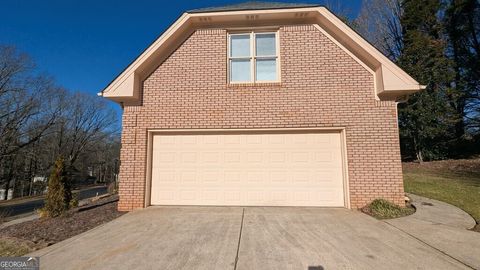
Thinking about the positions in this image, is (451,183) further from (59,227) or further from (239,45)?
(59,227)

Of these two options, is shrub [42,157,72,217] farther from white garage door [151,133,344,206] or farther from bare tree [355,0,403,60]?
bare tree [355,0,403,60]

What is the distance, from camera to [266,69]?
8.17 metres

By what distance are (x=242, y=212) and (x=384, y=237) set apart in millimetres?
3305

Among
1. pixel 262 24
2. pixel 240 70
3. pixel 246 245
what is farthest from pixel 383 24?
pixel 246 245

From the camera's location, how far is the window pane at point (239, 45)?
8328mm

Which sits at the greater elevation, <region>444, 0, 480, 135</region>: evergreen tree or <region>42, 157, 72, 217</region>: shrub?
<region>444, 0, 480, 135</region>: evergreen tree

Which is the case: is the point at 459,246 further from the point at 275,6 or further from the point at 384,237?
the point at 275,6

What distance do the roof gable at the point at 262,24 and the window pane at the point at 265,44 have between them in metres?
0.39

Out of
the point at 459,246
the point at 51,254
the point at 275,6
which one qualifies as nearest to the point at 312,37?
the point at 275,6

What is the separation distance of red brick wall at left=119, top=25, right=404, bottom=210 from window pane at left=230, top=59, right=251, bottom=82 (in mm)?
351

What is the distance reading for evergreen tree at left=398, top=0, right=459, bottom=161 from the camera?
1606 cm

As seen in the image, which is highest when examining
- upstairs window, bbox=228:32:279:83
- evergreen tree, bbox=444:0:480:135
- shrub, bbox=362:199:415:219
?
evergreen tree, bbox=444:0:480:135

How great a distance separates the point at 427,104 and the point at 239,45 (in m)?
13.9

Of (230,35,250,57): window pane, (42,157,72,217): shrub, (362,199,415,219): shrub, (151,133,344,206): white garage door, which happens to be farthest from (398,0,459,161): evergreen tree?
(42,157,72,217): shrub
